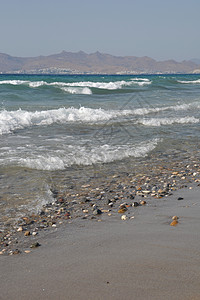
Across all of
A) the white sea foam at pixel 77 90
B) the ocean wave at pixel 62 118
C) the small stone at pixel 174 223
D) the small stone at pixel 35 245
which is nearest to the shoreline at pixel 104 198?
the small stone at pixel 35 245

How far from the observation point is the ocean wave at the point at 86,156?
6362 millimetres

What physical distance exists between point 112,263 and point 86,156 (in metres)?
4.22

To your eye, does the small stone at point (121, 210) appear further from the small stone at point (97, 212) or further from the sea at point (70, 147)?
the sea at point (70, 147)

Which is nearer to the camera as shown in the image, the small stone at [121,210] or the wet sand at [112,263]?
the wet sand at [112,263]

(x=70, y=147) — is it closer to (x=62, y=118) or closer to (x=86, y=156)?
(x=86, y=156)

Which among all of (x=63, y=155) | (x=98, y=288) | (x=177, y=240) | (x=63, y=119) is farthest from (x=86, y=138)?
(x=98, y=288)

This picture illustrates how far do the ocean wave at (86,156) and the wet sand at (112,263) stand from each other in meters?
2.43

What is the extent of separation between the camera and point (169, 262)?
290 cm

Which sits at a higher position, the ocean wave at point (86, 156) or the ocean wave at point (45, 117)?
the ocean wave at point (45, 117)

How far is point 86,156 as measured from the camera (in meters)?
7.06

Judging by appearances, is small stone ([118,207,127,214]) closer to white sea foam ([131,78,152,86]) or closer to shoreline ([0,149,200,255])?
shoreline ([0,149,200,255])

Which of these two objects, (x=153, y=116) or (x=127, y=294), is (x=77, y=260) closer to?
(x=127, y=294)

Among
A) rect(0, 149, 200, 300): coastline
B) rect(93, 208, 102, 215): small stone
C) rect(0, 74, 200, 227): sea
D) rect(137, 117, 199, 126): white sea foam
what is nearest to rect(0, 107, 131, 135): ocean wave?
rect(0, 74, 200, 227): sea

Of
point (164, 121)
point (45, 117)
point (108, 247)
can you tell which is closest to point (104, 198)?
point (108, 247)
